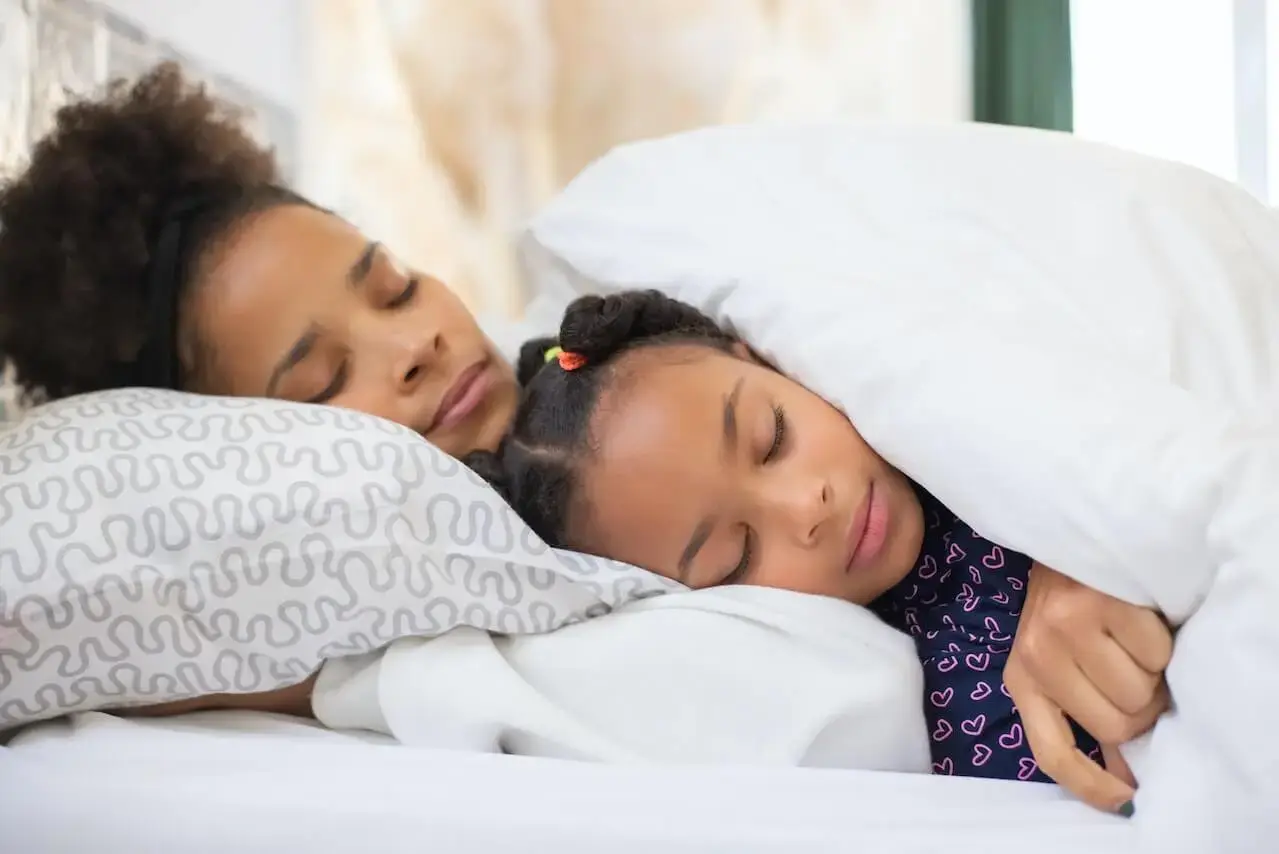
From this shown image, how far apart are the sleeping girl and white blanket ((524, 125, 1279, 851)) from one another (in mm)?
49

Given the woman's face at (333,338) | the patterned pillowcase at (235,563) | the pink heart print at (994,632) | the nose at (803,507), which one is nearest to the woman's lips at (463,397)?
the woman's face at (333,338)

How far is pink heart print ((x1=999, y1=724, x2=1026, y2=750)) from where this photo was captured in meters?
0.69

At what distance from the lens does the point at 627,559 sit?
0.81m

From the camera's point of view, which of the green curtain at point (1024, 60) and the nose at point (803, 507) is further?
the green curtain at point (1024, 60)

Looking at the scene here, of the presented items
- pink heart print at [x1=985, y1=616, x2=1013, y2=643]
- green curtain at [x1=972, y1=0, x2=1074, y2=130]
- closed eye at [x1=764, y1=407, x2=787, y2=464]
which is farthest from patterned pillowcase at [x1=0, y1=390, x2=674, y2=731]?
green curtain at [x1=972, y1=0, x2=1074, y2=130]

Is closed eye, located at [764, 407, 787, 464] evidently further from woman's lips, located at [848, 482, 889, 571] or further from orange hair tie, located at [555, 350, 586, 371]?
orange hair tie, located at [555, 350, 586, 371]

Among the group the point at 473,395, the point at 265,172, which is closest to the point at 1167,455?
the point at 473,395

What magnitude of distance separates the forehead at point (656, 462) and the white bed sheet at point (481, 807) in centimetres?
21

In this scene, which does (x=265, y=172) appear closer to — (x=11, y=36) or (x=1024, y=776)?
(x=11, y=36)

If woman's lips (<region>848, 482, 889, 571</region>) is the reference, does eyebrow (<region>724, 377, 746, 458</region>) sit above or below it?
above

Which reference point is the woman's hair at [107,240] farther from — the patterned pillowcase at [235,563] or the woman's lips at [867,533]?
the woman's lips at [867,533]

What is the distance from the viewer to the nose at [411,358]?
970mm

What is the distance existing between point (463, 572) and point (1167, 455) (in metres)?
0.43

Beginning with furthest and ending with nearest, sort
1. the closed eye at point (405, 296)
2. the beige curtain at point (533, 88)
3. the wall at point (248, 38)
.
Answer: the beige curtain at point (533, 88), the wall at point (248, 38), the closed eye at point (405, 296)
